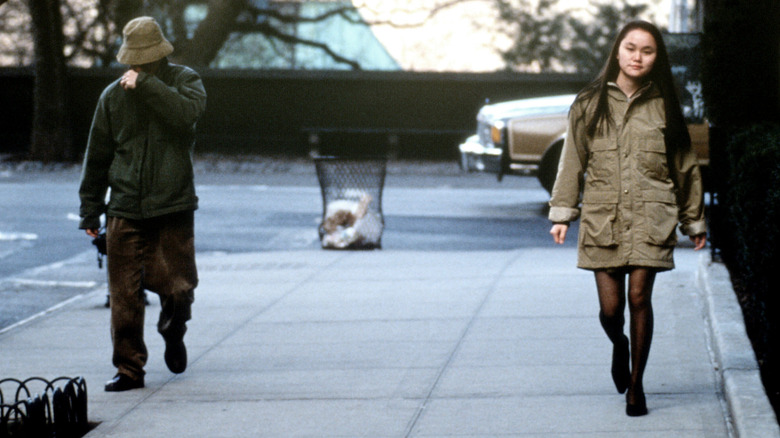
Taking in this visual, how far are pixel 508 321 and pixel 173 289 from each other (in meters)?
2.38

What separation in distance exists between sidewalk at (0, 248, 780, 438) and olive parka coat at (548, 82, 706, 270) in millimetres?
724

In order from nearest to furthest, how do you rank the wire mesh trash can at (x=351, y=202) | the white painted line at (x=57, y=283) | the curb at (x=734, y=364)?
the curb at (x=734, y=364)
the white painted line at (x=57, y=283)
the wire mesh trash can at (x=351, y=202)

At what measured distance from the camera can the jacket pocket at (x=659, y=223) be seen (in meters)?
4.97

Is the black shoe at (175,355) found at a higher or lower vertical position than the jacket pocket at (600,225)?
lower

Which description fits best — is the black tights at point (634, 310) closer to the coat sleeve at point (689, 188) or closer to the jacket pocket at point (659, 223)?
the jacket pocket at point (659, 223)

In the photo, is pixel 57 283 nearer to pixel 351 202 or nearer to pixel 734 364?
pixel 351 202

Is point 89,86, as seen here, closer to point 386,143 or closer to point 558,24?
point 386,143

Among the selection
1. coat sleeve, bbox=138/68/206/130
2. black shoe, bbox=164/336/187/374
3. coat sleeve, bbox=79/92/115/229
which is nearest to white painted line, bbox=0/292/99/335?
black shoe, bbox=164/336/187/374

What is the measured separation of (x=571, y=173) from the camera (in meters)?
5.10

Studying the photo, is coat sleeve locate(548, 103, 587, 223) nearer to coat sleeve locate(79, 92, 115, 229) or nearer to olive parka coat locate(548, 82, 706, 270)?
olive parka coat locate(548, 82, 706, 270)

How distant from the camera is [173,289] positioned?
19.6ft

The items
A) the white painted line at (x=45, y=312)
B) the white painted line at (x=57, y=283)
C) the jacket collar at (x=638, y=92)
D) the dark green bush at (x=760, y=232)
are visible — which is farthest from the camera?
the white painted line at (x=57, y=283)

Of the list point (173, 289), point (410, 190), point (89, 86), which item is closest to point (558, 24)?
point (89, 86)

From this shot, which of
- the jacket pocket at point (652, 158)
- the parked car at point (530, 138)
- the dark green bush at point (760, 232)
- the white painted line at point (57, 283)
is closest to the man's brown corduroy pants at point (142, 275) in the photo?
the jacket pocket at point (652, 158)
